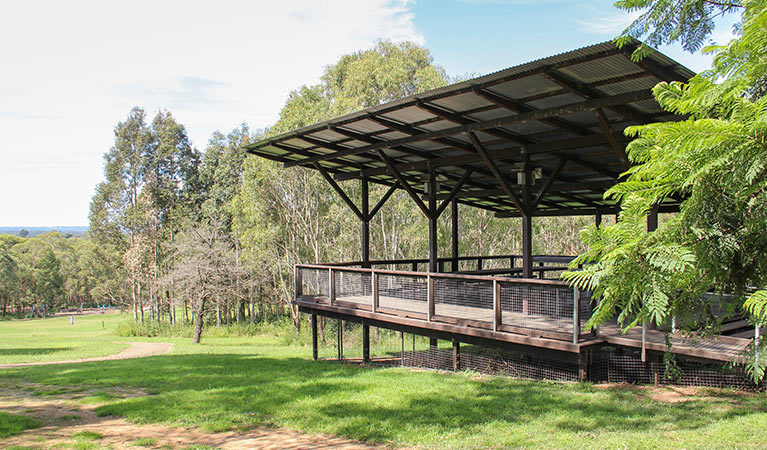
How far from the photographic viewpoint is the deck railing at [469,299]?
7062mm

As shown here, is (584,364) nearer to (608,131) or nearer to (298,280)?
(608,131)

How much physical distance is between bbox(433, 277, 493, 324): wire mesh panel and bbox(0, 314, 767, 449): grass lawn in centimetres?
114

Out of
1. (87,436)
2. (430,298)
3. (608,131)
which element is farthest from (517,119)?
(87,436)

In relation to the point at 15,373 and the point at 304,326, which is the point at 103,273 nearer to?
the point at 304,326

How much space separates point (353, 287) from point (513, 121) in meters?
5.53

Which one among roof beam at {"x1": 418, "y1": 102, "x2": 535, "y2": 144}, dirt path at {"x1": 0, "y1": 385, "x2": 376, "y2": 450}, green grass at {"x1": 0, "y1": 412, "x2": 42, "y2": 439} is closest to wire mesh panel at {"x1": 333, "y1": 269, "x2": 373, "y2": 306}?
roof beam at {"x1": 418, "y1": 102, "x2": 535, "y2": 144}

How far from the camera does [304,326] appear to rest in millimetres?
26766

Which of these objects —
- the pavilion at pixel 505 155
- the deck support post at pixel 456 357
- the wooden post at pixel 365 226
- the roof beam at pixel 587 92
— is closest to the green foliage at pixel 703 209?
the pavilion at pixel 505 155

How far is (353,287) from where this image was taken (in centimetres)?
1103

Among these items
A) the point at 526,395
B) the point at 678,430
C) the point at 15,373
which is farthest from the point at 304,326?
the point at 678,430

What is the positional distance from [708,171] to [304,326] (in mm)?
26246

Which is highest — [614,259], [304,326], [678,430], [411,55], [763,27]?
[411,55]

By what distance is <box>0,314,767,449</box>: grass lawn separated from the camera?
4711mm

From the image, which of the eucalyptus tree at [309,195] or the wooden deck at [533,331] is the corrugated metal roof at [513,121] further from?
the eucalyptus tree at [309,195]
